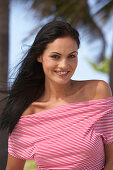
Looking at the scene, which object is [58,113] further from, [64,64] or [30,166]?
[30,166]

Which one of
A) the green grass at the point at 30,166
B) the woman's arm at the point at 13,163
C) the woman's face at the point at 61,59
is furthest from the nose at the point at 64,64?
the green grass at the point at 30,166

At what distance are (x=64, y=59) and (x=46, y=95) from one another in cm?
43

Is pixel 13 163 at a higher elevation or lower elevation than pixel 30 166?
higher

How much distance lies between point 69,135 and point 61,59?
547 mm

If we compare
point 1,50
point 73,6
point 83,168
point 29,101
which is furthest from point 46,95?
point 73,6

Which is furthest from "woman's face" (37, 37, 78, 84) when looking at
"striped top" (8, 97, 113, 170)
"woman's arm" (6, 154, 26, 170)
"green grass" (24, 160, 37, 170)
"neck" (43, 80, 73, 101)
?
"green grass" (24, 160, 37, 170)

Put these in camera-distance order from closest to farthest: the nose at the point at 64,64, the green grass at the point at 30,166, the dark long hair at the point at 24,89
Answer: the nose at the point at 64,64, the dark long hair at the point at 24,89, the green grass at the point at 30,166

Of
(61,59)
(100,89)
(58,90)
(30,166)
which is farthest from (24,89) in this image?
(30,166)

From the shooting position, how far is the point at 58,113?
2.25m

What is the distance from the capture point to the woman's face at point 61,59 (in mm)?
2104

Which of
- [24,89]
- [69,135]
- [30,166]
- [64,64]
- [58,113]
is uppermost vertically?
[64,64]

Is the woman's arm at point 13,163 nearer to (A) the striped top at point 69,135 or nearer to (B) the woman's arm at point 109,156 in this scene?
(A) the striped top at point 69,135

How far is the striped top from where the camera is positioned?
2127mm

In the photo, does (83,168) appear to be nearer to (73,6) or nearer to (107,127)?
(107,127)
